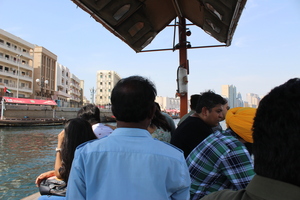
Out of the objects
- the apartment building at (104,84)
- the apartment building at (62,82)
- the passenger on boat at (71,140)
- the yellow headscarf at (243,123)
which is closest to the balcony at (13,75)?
the apartment building at (62,82)

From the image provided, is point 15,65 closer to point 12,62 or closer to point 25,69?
point 12,62

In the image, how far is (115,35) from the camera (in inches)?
163

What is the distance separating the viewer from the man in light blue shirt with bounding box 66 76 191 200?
121 cm

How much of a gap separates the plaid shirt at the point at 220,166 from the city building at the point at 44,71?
5969cm

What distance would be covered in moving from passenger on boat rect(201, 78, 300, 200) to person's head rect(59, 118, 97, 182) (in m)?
1.78

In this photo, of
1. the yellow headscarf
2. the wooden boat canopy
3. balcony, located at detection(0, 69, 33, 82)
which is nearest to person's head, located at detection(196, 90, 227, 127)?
the yellow headscarf

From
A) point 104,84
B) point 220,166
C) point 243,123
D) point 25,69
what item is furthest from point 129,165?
point 104,84

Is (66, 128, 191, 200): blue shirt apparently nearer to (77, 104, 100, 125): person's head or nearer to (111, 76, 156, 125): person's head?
(111, 76, 156, 125): person's head

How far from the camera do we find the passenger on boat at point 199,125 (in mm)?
2436

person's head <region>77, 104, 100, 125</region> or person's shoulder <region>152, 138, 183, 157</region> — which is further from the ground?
person's head <region>77, 104, 100, 125</region>

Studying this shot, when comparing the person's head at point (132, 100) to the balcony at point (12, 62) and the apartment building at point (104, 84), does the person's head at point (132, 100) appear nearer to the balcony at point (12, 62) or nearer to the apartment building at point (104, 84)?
the balcony at point (12, 62)

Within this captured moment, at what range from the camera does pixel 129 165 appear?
1223mm

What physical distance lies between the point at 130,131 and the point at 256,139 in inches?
27.2

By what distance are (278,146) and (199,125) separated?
1.79 metres
